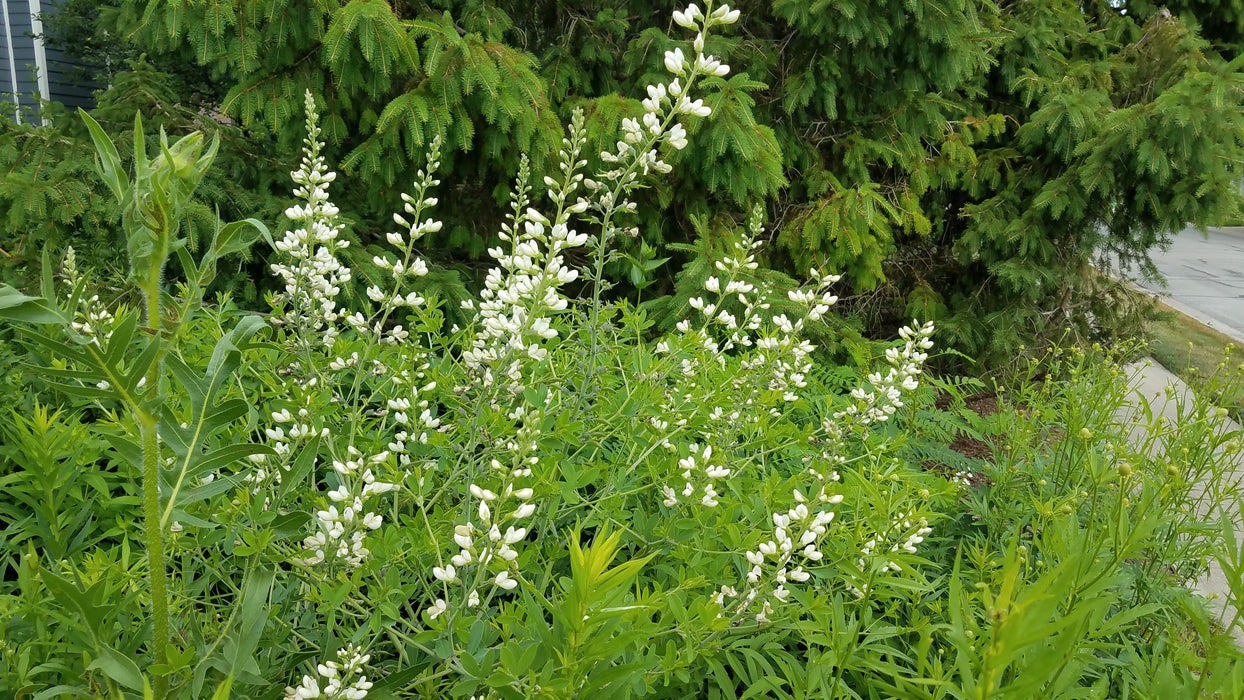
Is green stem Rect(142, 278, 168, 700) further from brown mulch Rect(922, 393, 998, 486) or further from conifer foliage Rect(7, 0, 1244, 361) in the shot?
brown mulch Rect(922, 393, 998, 486)

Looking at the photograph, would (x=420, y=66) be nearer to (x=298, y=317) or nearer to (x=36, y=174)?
(x=36, y=174)

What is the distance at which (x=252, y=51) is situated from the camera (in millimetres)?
3916

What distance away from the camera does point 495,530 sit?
1.22m

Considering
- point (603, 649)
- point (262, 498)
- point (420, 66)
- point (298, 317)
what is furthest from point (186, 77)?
point (603, 649)

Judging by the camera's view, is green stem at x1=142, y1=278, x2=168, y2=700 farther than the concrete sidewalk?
No

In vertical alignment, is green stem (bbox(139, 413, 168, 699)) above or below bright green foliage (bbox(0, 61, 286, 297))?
above

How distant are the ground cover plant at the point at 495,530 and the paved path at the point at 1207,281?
761 cm

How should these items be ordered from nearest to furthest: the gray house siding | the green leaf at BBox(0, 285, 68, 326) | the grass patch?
the green leaf at BBox(0, 285, 68, 326), the grass patch, the gray house siding

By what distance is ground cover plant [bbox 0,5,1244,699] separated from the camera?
1.04m

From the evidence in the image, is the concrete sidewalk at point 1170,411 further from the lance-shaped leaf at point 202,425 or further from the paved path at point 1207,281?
the lance-shaped leaf at point 202,425

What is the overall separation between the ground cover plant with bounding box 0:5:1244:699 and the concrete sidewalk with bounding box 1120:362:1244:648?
562mm

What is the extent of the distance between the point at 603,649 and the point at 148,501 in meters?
0.65

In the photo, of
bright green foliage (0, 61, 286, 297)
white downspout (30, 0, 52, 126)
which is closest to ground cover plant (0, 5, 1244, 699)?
bright green foliage (0, 61, 286, 297)

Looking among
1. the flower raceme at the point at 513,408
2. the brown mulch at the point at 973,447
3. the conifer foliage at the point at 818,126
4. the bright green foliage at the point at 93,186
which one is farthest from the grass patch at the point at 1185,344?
the bright green foliage at the point at 93,186
